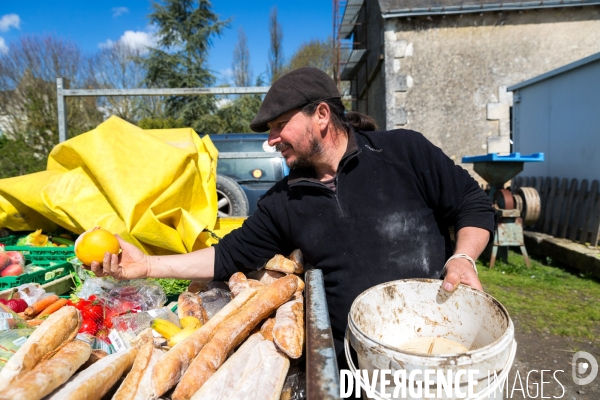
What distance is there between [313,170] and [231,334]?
108 centimetres

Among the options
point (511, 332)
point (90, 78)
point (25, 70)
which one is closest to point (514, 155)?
point (511, 332)

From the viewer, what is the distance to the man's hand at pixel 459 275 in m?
1.59

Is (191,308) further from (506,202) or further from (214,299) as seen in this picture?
(506,202)

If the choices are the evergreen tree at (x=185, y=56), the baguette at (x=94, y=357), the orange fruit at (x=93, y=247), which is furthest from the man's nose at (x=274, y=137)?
the evergreen tree at (x=185, y=56)

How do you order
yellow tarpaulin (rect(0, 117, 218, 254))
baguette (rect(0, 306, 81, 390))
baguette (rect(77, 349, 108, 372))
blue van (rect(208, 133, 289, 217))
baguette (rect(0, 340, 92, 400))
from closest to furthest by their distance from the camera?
baguette (rect(0, 340, 92, 400)), baguette (rect(0, 306, 81, 390)), baguette (rect(77, 349, 108, 372)), yellow tarpaulin (rect(0, 117, 218, 254)), blue van (rect(208, 133, 289, 217))

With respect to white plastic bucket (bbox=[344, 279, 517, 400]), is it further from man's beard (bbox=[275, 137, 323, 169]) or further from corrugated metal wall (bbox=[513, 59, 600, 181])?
corrugated metal wall (bbox=[513, 59, 600, 181])

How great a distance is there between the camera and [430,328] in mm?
1708

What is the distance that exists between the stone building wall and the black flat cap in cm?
815

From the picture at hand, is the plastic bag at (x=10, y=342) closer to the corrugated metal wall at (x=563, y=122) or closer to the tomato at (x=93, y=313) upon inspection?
the tomato at (x=93, y=313)

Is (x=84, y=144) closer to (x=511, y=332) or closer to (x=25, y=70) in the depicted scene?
(x=511, y=332)

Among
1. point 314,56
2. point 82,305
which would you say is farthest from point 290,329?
point 314,56

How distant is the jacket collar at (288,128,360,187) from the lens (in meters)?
2.13

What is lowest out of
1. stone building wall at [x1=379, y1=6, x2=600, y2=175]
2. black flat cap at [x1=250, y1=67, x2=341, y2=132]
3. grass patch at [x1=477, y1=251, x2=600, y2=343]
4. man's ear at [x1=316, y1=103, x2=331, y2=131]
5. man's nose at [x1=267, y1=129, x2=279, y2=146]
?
grass patch at [x1=477, y1=251, x2=600, y2=343]

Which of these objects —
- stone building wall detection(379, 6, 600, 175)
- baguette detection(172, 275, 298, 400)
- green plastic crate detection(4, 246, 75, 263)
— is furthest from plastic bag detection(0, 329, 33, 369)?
stone building wall detection(379, 6, 600, 175)
